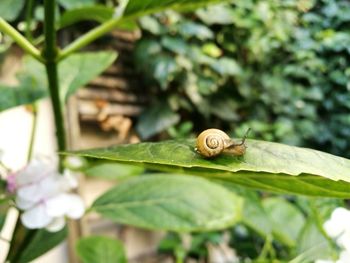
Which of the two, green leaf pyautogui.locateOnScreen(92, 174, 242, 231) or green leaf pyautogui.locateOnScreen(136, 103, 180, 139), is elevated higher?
green leaf pyautogui.locateOnScreen(136, 103, 180, 139)

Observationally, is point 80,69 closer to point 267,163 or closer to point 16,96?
point 16,96

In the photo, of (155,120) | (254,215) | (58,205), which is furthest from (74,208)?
(155,120)

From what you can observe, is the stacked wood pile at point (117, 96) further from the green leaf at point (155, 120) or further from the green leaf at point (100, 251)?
the green leaf at point (100, 251)

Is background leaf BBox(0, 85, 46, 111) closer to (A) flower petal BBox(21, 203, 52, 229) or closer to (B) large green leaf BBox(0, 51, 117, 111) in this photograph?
(B) large green leaf BBox(0, 51, 117, 111)

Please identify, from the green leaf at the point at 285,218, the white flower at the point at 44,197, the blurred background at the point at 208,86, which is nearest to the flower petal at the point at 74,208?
the white flower at the point at 44,197

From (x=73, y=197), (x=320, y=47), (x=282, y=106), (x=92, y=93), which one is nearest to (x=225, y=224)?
(x=73, y=197)

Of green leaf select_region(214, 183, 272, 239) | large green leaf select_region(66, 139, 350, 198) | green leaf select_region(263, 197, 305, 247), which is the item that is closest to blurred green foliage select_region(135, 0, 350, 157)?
green leaf select_region(263, 197, 305, 247)
